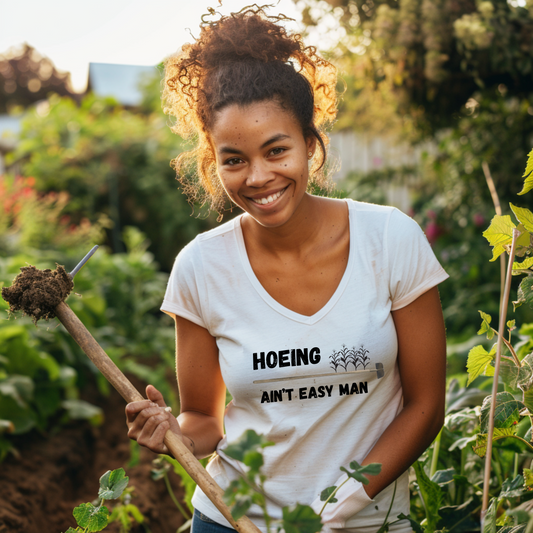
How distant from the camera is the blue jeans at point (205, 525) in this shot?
57.8 inches

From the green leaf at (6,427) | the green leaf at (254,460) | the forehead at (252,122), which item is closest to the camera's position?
the green leaf at (254,460)

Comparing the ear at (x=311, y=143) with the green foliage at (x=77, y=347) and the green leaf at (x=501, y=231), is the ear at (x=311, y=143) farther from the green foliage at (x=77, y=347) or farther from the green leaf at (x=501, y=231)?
the green foliage at (x=77, y=347)

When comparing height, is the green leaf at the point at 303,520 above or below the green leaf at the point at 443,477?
above

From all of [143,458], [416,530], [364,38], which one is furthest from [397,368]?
[364,38]

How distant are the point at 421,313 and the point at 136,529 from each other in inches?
61.4

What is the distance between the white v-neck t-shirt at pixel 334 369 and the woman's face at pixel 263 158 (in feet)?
0.72

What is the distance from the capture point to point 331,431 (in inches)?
56.0

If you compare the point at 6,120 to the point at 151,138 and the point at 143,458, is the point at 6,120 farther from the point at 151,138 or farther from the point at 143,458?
the point at 143,458

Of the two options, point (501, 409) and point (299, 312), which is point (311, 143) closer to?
point (299, 312)

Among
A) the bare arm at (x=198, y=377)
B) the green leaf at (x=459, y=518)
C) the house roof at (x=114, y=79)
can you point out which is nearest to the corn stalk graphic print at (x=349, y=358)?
the bare arm at (x=198, y=377)

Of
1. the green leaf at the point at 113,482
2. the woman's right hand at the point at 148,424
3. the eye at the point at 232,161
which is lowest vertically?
the green leaf at the point at 113,482

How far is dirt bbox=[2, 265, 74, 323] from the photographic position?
1.20 meters

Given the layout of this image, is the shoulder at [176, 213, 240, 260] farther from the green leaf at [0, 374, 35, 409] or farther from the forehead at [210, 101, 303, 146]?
the green leaf at [0, 374, 35, 409]

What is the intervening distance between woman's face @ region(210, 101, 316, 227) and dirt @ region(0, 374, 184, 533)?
141 cm
